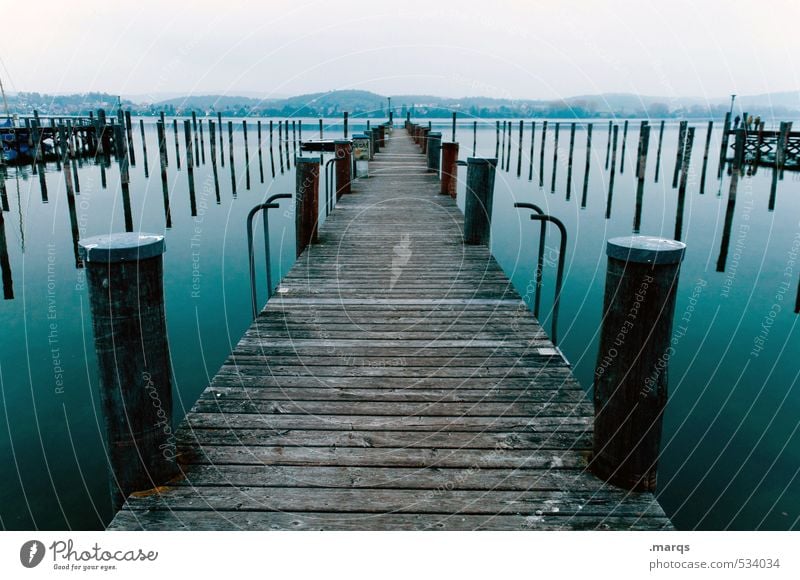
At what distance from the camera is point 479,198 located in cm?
809

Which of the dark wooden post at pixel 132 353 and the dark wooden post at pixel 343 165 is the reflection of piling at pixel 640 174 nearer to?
the dark wooden post at pixel 343 165

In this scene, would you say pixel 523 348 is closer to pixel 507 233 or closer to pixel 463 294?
pixel 463 294

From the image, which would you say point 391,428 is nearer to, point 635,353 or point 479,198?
point 635,353

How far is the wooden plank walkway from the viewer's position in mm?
2852

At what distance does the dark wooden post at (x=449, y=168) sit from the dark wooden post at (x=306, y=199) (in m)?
4.07

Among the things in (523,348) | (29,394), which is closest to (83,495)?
(29,394)

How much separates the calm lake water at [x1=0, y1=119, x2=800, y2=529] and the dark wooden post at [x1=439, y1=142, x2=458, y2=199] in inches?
119

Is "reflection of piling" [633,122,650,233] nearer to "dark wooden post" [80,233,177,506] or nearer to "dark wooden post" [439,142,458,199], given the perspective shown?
"dark wooden post" [439,142,458,199]

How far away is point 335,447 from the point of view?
134 inches

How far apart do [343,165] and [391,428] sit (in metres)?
9.65

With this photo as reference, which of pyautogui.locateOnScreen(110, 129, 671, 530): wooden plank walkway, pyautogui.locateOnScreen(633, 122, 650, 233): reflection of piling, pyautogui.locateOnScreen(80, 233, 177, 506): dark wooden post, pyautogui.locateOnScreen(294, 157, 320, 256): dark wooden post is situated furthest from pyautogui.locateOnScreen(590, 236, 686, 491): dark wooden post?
pyautogui.locateOnScreen(633, 122, 650, 233): reflection of piling

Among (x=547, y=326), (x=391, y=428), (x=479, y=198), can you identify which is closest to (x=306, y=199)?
(x=479, y=198)
